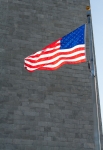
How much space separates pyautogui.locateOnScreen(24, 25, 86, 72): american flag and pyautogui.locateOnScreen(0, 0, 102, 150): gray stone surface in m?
3.88

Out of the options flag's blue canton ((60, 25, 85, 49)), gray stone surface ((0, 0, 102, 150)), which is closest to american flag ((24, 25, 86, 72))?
flag's blue canton ((60, 25, 85, 49))

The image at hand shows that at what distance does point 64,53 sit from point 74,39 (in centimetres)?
72

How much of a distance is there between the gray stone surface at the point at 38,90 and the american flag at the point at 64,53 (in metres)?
3.88

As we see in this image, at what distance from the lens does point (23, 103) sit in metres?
16.6

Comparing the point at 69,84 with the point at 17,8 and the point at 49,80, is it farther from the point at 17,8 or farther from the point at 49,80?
the point at 17,8

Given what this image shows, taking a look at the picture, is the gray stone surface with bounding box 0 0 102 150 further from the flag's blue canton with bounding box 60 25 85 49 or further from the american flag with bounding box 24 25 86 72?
the flag's blue canton with bounding box 60 25 85 49

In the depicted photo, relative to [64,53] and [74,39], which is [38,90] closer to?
[64,53]

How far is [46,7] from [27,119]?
7920 mm

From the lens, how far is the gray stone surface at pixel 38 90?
15945 millimetres

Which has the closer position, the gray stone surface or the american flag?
the american flag

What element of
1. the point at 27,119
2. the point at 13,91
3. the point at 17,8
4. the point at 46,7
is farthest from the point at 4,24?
the point at 27,119

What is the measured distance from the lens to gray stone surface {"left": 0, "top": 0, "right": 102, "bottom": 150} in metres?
15.9

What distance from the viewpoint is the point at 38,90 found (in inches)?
677

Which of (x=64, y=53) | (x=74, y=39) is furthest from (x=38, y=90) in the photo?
(x=74, y=39)
